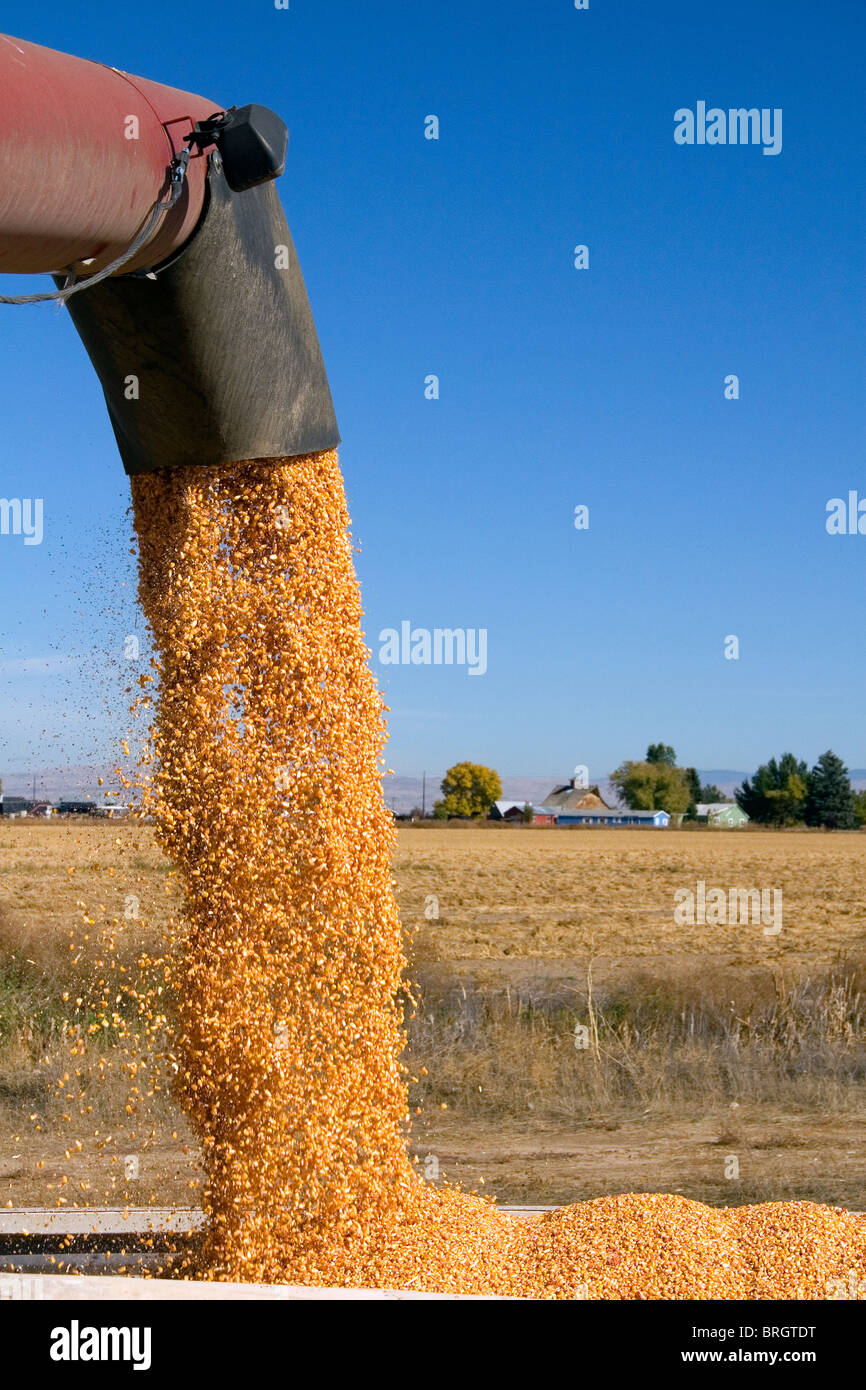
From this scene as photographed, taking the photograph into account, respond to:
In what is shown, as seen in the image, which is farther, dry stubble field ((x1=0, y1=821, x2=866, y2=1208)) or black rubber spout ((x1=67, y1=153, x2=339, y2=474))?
dry stubble field ((x1=0, y1=821, x2=866, y2=1208))

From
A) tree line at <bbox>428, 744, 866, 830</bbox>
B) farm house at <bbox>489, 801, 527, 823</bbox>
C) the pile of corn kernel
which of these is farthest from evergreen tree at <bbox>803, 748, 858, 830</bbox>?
the pile of corn kernel

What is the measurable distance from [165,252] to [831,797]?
65.7 metres

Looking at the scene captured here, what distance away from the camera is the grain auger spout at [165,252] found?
10.5 feet

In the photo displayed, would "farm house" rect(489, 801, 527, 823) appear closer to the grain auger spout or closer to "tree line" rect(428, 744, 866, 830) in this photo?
"tree line" rect(428, 744, 866, 830)

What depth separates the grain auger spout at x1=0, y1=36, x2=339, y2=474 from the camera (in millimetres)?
3211

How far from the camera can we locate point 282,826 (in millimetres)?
4504

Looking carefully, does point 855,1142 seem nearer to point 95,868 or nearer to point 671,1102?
point 671,1102

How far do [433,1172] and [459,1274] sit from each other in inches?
44.5

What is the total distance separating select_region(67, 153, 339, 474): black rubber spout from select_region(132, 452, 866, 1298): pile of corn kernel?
20 centimetres

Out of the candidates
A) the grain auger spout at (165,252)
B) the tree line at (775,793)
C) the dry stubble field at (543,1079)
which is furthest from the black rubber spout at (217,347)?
the tree line at (775,793)

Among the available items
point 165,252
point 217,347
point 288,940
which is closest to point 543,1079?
point 288,940

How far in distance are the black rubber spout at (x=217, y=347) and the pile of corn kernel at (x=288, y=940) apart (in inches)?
7.9

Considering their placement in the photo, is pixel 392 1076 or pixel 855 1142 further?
pixel 855 1142
